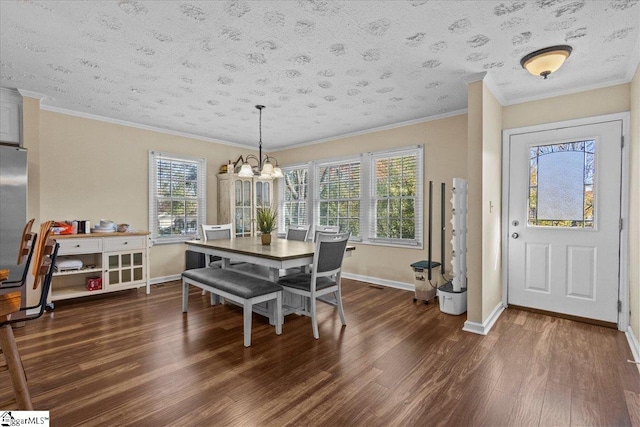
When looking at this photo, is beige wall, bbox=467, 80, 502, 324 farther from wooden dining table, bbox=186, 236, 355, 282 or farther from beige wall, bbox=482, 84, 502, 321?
wooden dining table, bbox=186, 236, 355, 282

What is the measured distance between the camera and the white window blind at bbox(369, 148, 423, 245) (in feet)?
14.7

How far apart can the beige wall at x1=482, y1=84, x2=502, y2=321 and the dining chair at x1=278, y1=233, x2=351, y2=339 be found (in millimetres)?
1393

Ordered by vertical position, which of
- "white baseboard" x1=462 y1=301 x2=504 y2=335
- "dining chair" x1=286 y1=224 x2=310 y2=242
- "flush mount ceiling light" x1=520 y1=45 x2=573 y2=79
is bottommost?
A: "white baseboard" x1=462 y1=301 x2=504 y2=335

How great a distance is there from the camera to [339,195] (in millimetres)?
5438

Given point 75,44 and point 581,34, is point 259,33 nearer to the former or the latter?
point 75,44

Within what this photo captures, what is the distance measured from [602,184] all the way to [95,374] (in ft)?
15.4

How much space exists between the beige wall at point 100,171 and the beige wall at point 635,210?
219 inches

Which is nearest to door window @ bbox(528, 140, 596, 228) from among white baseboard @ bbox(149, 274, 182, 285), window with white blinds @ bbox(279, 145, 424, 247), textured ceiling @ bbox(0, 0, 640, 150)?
textured ceiling @ bbox(0, 0, 640, 150)

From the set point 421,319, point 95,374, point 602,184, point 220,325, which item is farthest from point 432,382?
point 602,184

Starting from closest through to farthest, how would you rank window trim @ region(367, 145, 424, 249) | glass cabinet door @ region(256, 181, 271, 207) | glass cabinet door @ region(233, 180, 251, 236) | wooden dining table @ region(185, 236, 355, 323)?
wooden dining table @ region(185, 236, 355, 323)
window trim @ region(367, 145, 424, 249)
glass cabinet door @ region(233, 180, 251, 236)
glass cabinet door @ region(256, 181, 271, 207)

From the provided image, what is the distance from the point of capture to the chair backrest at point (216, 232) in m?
4.29

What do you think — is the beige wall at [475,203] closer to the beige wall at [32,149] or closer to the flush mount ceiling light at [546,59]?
the flush mount ceiling light at [546,59]

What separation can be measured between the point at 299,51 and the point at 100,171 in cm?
351

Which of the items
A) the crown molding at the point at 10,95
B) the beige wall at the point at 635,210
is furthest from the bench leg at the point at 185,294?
the beige wall at the point at 635,210
